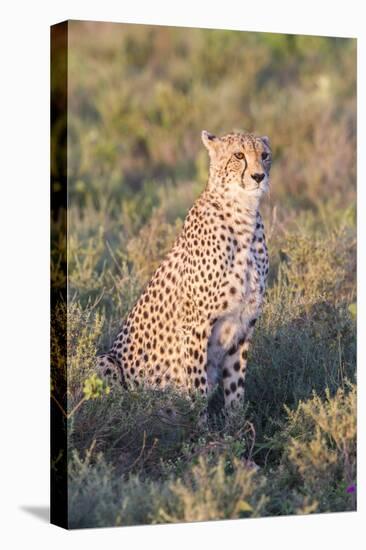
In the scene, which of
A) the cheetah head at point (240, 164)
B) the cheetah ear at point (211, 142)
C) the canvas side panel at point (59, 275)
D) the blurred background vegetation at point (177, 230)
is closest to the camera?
the canvas side panel at point (59, 275)

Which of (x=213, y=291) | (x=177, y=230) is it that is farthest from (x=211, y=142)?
(x=177, y=230)

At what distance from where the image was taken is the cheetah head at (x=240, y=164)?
17.3ft

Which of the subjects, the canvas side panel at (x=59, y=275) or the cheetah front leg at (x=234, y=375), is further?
the cheetah front leg at (x=234, y=375)

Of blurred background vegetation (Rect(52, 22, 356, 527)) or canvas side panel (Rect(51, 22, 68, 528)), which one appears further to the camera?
blurred background vegetation (Rect(52, 22, 356, 527))

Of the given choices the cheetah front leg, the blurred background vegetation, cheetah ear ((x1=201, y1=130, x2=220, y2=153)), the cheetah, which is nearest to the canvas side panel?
the blurred background vegetation

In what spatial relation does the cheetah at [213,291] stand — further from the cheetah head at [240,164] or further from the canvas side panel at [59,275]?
the canvas side panel at [59,275]

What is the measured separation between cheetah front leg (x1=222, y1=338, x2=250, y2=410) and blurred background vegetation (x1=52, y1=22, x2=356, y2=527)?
11 centimetres

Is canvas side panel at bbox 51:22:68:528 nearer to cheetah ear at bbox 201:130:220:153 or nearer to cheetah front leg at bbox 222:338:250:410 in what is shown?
cheetah ear at bbox 201:130:220:153

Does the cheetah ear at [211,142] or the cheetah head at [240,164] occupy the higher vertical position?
the cheetah ear at [211,142]

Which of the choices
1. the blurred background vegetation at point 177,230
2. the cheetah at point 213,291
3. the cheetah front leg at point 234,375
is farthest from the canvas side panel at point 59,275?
the cheetah front leg at point 234,375

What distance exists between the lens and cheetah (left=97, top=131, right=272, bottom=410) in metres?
5.30

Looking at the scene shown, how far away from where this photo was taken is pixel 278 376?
19.0 feet

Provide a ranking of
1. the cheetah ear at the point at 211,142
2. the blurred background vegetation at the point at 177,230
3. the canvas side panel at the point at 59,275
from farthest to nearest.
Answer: the cheetah ear at the point at 211,142
the blurred background vegetation at the point at 177,230
the canvas side panel at the point at 59,275

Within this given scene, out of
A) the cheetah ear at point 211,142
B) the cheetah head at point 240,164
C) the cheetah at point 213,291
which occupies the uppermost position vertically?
the cheetah ear at point 211,142
